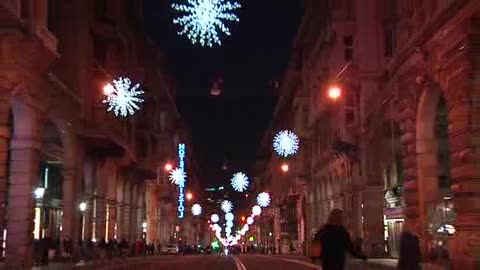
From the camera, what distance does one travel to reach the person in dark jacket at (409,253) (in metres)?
12.7

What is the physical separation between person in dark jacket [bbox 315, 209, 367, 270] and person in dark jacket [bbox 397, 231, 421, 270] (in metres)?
1.91

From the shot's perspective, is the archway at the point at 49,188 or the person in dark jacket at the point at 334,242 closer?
the person in dark jacket at the point at 334,242

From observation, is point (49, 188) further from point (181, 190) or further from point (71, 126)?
point (181, 190)

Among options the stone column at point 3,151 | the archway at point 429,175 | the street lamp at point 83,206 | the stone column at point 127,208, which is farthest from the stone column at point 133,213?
the archway at point 429,175

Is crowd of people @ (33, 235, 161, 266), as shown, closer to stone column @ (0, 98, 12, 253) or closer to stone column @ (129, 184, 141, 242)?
stone column @ (129, 184, 141, 242)

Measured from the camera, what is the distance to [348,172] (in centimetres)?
5106

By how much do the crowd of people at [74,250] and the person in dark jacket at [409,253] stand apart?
2908cm

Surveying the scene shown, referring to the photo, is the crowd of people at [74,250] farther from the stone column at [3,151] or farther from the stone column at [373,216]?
the stone column at [373,216]

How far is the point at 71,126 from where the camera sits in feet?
146

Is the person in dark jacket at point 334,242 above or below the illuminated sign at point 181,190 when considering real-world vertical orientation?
below

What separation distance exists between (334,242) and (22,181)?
24455 millimetres

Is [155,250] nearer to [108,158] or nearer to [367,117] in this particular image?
[108,158]

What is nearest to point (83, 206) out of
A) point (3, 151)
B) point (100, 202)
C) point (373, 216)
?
point (100, 202)

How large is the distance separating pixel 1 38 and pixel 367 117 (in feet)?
76.2
